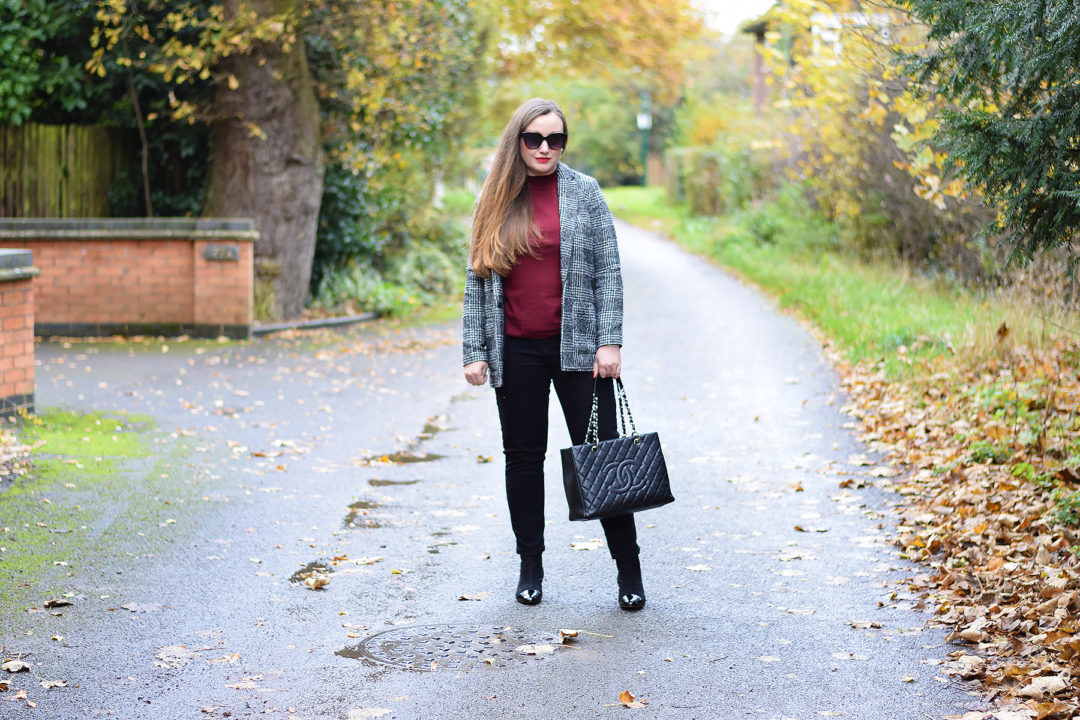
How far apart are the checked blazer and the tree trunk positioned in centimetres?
955

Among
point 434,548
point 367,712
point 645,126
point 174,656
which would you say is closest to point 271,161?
point 434,548

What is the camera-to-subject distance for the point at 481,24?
19656 millimetres

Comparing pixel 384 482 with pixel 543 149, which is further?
pixel 384 482

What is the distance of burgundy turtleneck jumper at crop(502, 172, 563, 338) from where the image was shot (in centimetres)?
486

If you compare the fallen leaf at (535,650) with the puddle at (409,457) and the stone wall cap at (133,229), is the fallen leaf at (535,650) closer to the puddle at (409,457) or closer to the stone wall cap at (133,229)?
the puddle at (409,457)

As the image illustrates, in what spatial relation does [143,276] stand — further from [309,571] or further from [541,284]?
[541,284]

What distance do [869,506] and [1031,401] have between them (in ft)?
6.02

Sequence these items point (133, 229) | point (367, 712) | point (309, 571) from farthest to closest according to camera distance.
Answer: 1. point (133, 229)
2. point (309, 571)
3. point (367, 712)

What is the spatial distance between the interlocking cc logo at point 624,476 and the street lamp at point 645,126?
4148cm

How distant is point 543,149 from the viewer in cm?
480

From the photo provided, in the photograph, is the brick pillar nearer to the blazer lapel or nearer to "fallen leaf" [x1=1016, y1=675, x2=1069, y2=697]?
the blazer lapel

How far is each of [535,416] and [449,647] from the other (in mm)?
1004

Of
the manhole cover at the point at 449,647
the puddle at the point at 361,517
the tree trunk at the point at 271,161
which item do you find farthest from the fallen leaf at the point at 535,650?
the tree trunk at the point at 271,161

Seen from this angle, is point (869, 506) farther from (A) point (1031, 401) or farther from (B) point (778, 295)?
(B) point (778, 295)
